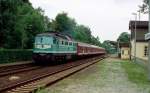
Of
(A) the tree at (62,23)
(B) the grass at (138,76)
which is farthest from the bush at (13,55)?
(A) the tree at (62,23)

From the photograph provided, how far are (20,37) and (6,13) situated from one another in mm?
10180

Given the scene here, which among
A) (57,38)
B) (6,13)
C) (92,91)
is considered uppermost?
(6,13)

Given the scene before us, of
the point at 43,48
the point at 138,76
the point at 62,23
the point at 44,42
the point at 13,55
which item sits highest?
the point at 62,23

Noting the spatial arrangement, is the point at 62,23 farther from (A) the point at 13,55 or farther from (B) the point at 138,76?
(B) the point at 138,76

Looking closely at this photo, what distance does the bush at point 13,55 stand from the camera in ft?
128

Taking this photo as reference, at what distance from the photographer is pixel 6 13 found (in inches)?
1656

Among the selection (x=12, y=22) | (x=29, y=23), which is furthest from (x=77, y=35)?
(x=12, y=22)

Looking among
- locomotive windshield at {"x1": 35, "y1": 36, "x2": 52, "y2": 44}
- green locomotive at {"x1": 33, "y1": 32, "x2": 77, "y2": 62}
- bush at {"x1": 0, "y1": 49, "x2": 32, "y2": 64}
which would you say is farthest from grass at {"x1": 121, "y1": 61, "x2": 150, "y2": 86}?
bush at {"x1": 0, "y1": 49, "x2": 32, "y2": 64}

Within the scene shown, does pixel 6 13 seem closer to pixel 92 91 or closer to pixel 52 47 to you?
pixel 52 47

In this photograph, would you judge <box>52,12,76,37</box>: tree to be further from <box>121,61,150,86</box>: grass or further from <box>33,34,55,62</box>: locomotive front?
<box>121,61,150,86</box>: grass

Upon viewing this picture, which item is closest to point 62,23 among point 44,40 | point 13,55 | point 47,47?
point 13,55

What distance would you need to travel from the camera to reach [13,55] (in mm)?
41938

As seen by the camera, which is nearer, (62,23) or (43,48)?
(43,48)

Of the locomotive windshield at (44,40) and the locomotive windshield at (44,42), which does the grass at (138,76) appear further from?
the locomotive windshield at (44,40)
